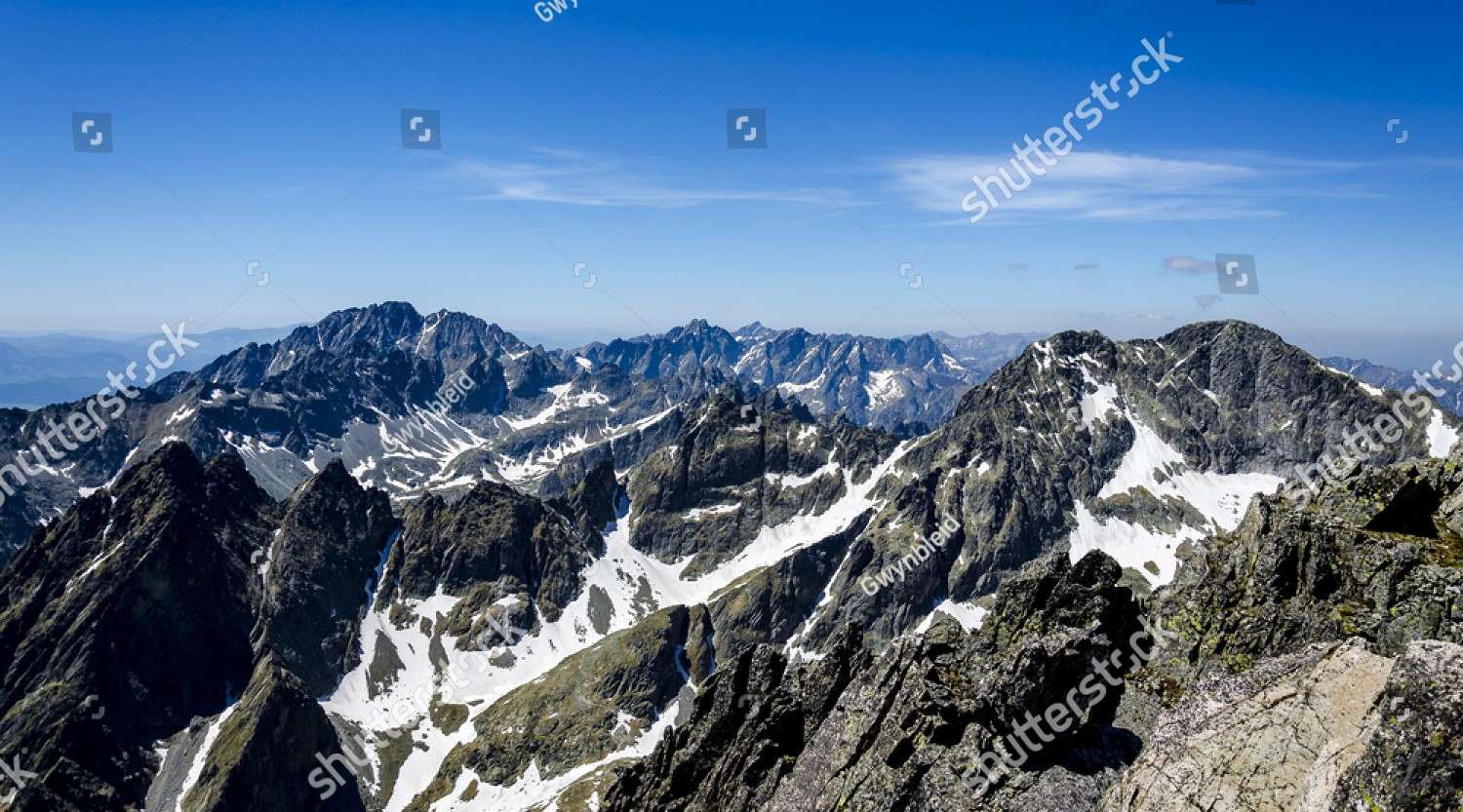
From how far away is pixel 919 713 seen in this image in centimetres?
3038

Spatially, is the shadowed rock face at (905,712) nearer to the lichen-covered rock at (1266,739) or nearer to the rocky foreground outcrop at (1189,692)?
the rocky foreground outcrop at (1189,692)

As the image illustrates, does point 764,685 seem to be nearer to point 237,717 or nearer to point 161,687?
point 237,717

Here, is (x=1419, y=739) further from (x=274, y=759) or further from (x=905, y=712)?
(x=274, y=759)

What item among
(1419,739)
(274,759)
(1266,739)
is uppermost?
(1419,739)

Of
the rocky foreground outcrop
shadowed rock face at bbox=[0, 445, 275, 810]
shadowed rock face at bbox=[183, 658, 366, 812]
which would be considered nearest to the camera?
the rocky foreground outcrop

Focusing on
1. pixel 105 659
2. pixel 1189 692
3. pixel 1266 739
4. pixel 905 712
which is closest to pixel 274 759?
pixel 105 659

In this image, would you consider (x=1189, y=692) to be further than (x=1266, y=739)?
Yes

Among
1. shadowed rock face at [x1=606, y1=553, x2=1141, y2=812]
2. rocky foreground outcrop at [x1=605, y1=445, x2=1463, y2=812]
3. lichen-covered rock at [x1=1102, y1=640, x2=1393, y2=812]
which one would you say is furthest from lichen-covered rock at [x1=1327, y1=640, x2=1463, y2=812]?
shadowed rock face at [x1=606, y1=553, x2=1141, y2=812]

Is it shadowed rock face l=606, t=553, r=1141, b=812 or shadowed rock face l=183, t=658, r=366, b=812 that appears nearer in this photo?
shadowed rock face l=606, t=553, r=1141, b=812

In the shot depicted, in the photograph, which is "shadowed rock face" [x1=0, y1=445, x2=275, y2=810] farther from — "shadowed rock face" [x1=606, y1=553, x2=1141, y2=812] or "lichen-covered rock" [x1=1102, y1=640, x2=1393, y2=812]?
"lichen-covered rock" [x1=1102, y1=640, x2=1393, y2=812]

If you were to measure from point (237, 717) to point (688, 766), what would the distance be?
550 ft

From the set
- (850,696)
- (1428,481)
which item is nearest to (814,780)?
(850,696)

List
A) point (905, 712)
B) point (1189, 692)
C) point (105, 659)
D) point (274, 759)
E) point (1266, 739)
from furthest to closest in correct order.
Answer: point (105, 659) < point (274, 759) < point (905, 712) < point (1189, 692) < point (1266, 739)

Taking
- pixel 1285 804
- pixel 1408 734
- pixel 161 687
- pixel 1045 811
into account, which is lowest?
pixel 161 687
